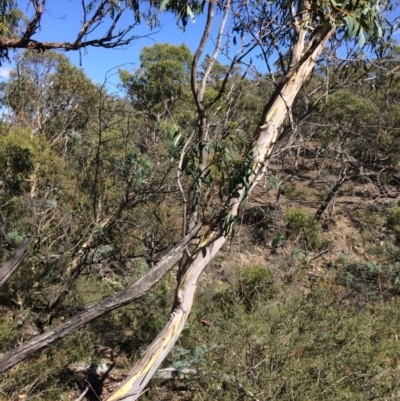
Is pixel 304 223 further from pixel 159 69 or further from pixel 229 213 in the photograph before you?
pixel 159 69

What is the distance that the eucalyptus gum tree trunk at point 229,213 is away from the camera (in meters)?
2.69

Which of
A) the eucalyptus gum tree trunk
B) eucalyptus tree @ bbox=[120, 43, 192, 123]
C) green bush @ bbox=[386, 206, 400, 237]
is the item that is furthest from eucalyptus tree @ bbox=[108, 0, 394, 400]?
eucalyptus tree @ bbox=[120, 43, 192, 123]

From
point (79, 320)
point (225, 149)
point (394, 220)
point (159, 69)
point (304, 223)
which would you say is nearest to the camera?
point (79, 320)

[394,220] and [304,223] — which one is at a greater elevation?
[394,220]

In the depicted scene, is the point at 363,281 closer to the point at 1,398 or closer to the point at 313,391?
the point at 313,391

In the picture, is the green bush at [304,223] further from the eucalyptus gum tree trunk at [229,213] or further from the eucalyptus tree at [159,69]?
the eucalyptus tree at [159,69]

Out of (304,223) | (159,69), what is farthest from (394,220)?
(159,69)

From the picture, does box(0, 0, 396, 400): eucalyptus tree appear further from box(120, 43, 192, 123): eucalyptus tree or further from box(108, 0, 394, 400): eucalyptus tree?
box(120, 43, 192, 123): eucalyptus tree

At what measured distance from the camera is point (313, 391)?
3.59 metres

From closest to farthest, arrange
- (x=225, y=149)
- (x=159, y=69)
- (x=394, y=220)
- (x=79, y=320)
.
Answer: (x=79, y=320)
(x=225, y=149)
(x=394, y=220)
(x=159, y=69)

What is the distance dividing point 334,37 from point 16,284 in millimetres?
4449

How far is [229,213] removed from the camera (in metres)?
2.86

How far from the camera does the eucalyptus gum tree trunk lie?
8.81 feet

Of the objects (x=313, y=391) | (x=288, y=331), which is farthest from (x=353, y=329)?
(x=313, y=391)
